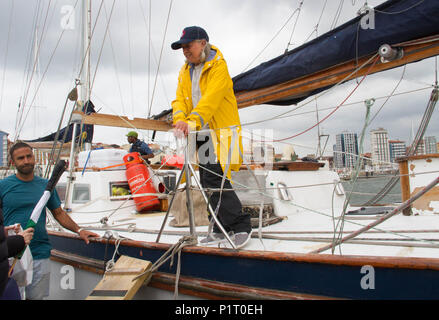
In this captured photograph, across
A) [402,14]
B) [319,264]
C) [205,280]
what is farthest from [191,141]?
[402,14]

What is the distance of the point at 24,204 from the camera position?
8.31 ft

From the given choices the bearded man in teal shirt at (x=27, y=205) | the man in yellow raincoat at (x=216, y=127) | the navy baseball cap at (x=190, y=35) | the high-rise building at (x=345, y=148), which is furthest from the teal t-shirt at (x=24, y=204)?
the high-rise building at (x=345, y=148)

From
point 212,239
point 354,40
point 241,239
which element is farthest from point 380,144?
point 212,239

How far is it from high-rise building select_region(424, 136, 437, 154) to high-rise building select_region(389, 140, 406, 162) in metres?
0.28

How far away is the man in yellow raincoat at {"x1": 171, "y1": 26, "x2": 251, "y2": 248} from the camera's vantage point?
8.36ft

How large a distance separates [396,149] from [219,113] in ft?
8.19

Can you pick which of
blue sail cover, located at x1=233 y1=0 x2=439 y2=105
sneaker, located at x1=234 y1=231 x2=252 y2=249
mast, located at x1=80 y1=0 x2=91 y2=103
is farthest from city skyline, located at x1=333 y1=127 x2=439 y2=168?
mast, located at x1=80 y1=0 x2=91 y2=103

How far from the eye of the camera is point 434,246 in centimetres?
204

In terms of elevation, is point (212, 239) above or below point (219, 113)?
below

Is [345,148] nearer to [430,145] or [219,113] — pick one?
[430,145]

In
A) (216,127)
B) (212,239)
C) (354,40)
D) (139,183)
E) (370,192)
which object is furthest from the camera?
(370,192)

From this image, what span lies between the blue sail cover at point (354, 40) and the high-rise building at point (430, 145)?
124 cm

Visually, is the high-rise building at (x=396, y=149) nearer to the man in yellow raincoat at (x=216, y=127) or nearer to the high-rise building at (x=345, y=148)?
the high-rise building at (x=345, y=148)

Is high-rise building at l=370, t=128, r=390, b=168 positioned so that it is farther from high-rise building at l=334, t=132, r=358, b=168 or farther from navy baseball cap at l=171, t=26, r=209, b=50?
navy baseball cap at l=171, t=26, r=209, b=50
